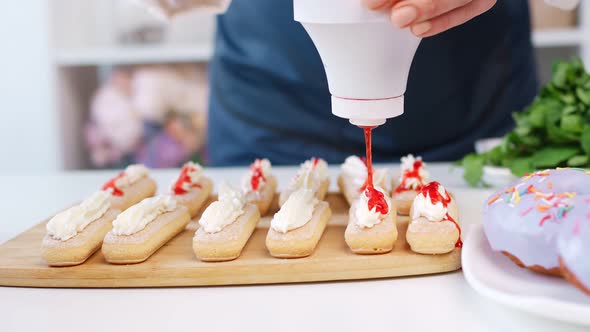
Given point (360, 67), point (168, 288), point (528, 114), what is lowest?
point (168, 288)

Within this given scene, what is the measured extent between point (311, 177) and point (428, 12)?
0.54 m

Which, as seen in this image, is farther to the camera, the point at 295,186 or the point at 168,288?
the point at 295,186

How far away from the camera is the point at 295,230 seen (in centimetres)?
118

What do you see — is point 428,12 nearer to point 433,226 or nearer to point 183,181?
point 433,226

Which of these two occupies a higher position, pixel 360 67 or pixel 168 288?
pixel 360 67

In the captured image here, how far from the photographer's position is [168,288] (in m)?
1.13

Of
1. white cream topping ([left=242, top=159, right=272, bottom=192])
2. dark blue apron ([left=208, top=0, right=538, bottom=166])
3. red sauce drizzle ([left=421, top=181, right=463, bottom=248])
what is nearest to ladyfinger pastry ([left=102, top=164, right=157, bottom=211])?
white cream topping ([left=242, top=159, right=272, bottom=192])

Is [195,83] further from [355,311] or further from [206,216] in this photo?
[355,311]

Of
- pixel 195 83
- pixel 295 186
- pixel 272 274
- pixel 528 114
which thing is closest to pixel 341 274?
pixel 272 274

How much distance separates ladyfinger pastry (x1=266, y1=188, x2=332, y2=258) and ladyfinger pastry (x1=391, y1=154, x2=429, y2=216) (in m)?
0.18

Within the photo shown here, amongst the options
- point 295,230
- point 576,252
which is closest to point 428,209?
point 295,230

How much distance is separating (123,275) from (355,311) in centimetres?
37

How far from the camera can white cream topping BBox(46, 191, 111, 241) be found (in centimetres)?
119

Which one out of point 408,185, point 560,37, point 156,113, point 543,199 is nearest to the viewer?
point 543,199
